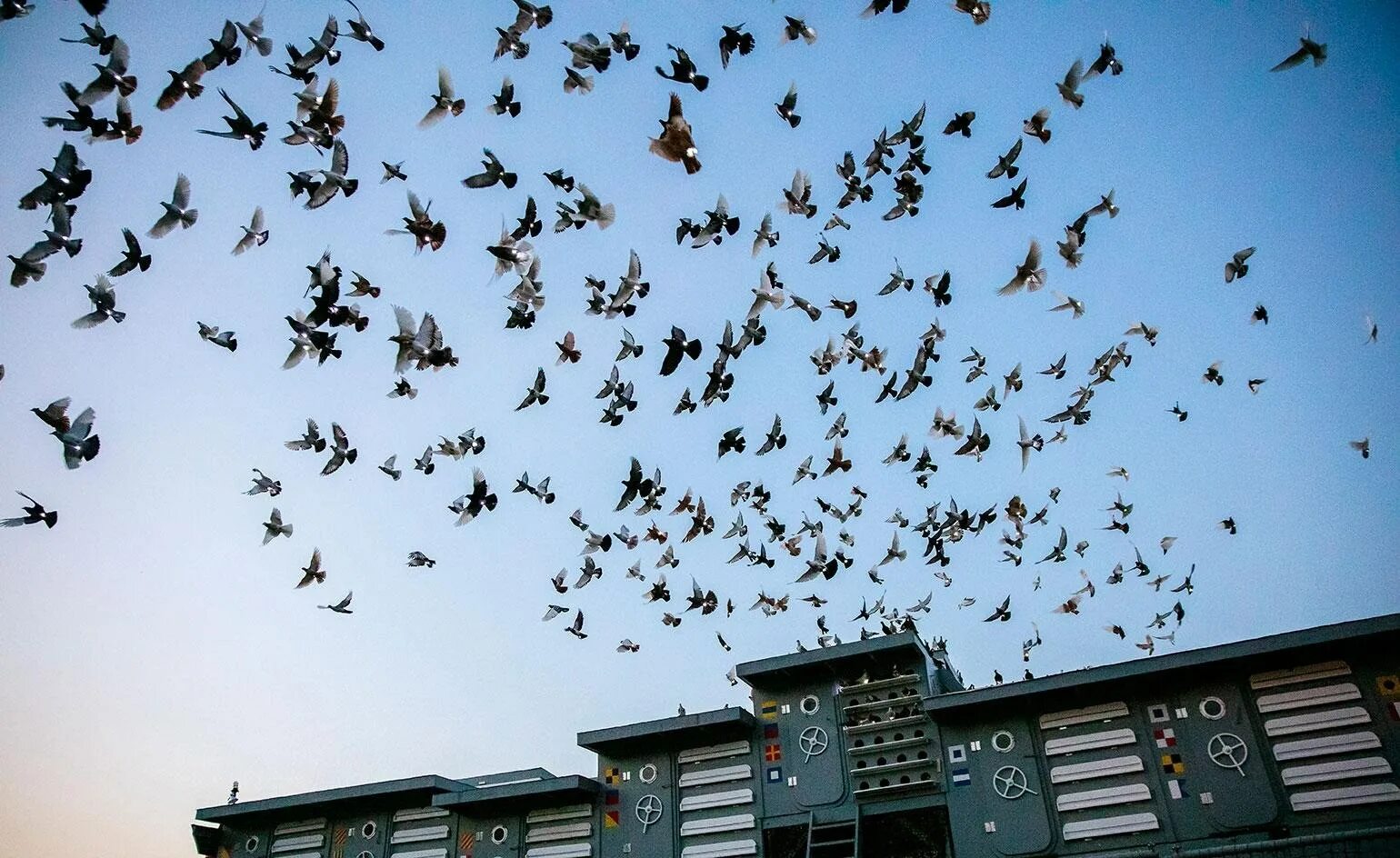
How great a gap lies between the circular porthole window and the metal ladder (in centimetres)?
949

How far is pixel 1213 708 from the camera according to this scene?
2275cm

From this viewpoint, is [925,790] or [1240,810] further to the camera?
[925,790]

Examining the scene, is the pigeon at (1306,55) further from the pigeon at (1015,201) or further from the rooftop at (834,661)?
the rooftop at (834,661)

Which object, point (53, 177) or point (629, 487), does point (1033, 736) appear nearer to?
point (629, 487)

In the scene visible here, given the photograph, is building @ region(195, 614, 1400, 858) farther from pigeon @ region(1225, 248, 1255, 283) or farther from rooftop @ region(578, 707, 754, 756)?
pigeon @ region(1225, 248, 1255, 283)

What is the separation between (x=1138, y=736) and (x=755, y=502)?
1188 centimetres

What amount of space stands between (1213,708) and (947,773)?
698 centimetres

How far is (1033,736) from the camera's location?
24.1 meters

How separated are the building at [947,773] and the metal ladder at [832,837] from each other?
59 millimetres

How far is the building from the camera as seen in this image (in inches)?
839

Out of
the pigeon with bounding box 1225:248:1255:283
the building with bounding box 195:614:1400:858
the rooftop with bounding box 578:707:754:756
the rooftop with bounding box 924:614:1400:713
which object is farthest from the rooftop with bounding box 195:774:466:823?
the pigeon with bounding box 1225:248:1255:283

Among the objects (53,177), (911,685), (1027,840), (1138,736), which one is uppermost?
(53,177)

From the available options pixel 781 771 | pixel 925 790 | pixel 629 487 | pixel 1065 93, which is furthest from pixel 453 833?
pixel 1065 93

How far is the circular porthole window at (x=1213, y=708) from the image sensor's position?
22.6 m
